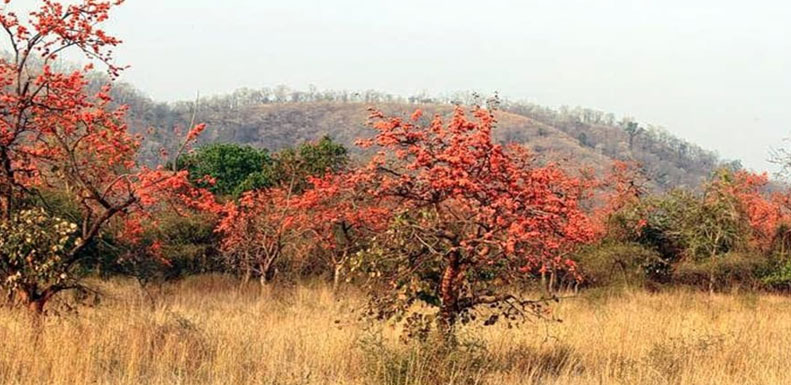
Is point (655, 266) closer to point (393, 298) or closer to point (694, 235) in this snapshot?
point (694, 235)

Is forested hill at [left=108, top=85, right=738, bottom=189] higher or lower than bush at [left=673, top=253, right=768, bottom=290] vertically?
Result: higher

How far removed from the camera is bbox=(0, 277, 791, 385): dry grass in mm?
6215

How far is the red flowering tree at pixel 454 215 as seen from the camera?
270 inches

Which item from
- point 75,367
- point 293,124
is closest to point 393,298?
point 75,367

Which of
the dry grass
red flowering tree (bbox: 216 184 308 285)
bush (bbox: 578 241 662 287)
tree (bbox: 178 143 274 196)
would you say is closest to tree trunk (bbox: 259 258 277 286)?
red flowering tree (bbox: 216 184 308 285)

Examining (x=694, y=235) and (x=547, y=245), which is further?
(x=694, y=235)

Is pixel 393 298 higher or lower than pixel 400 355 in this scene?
higher

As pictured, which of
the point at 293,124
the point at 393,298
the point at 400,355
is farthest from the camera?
the point at 293,124

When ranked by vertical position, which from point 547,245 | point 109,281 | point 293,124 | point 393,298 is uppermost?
point 293,124

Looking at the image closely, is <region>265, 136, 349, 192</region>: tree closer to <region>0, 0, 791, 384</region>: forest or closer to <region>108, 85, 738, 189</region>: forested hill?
<region>0, 0, 791, 384</region>: forest

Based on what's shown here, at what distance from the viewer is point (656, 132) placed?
415 feet

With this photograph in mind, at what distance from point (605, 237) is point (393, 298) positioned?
17.0 meters

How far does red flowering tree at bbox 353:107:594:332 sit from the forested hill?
86.4 meters

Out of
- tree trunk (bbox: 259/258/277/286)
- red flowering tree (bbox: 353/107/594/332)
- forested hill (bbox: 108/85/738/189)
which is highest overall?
forested hill (bbox: 108/85/738/189)
